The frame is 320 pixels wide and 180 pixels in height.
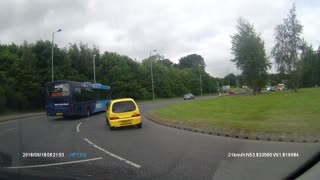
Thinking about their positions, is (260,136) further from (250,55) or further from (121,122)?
(250,55)

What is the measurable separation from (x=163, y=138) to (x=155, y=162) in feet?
19.7

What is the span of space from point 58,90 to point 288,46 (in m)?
34.9

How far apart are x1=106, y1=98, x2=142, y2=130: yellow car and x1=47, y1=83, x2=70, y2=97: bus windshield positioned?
11.0m

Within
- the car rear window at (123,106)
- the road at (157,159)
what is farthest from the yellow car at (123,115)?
the road at (157,159)

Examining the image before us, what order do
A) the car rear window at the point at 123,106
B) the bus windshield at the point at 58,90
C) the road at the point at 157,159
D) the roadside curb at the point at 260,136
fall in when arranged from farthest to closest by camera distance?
the bus windshield at the point at 58,90 < the car rear window at the point at 123,106 < the roadside curb at the point at 260,136 < the road at the point at 157,159

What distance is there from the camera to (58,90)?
107 ft

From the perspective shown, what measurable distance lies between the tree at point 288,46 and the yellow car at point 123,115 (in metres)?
37.1

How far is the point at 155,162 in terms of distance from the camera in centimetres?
1054

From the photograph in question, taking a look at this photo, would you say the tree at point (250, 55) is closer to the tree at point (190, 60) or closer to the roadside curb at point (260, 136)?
the roadside curb at point (260, 136)

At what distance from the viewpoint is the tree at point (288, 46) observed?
182ft

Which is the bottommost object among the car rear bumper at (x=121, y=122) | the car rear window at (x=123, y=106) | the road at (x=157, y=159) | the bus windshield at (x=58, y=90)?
the road at (x=157, y=159)

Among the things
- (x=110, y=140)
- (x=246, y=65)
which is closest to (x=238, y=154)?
(x=110, y=140)

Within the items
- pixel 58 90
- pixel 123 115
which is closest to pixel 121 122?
pixel 123 115

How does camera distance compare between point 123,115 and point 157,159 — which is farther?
point 123,115
